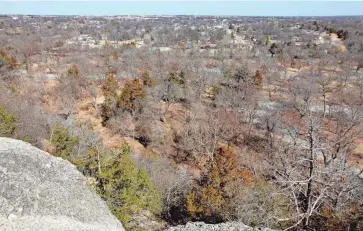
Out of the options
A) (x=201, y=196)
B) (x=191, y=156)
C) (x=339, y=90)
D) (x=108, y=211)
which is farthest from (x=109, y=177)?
(x=339, y=90)

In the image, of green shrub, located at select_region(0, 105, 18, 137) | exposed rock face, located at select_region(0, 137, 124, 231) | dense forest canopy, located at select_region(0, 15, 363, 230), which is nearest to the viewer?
exposed rock face, located at select_region(0, 137, 124, 231)

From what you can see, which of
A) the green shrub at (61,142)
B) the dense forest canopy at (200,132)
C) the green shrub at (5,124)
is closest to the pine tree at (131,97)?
the dense forest canopy at (200,132)

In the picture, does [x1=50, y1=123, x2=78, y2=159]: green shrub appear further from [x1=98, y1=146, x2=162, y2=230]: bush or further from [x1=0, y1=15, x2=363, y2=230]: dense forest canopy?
[x1=98, y1=146, x2=162, y2=230]: bush

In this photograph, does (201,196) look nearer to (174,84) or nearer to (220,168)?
(220,168)

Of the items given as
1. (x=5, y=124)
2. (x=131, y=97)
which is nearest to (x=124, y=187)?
(x=5, y=124)

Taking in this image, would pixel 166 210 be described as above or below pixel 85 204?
below

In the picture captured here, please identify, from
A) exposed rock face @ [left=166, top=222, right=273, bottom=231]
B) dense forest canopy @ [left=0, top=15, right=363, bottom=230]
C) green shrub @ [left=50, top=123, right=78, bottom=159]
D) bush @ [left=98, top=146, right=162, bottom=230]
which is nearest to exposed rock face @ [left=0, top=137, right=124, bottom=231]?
bush @ [left=98, top=146, right=162, bottom=230]

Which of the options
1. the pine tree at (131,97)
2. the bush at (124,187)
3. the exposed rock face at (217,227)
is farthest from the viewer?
the pine tree at (131,97)

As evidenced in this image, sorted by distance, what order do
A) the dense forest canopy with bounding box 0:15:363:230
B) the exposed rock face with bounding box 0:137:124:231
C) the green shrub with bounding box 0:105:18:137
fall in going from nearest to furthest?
the exposed rock face with bounding box 0:137:124:231, the dense forest canopy with bounding box 0:15:363:230, the green shrub with bounding box 0:105:18:137

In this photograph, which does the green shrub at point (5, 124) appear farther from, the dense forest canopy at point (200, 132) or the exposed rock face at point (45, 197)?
the exposed rock face at point (45, 197)
